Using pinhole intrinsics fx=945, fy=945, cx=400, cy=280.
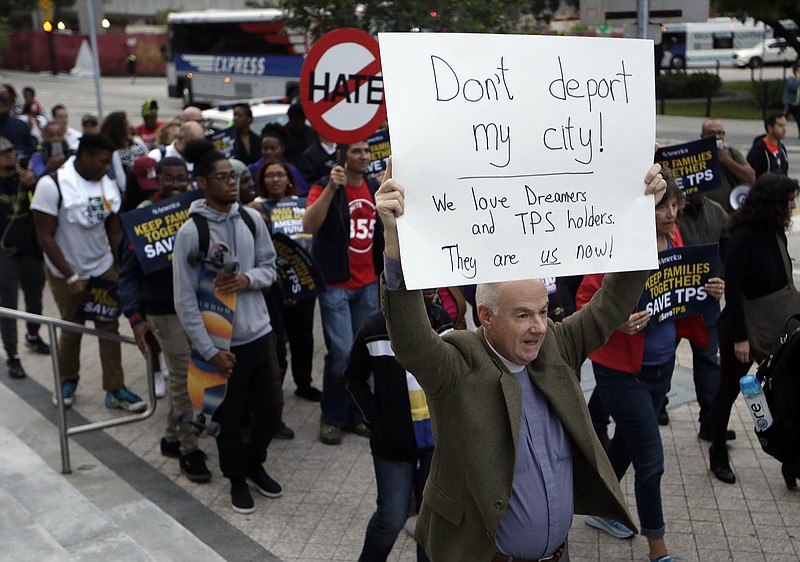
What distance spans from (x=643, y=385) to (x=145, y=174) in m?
4.19

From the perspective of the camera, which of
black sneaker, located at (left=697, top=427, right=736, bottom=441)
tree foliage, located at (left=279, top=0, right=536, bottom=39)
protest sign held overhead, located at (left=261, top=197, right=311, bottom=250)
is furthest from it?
tree foliage, located at (left=279, top=0, right=536, bottom=39)

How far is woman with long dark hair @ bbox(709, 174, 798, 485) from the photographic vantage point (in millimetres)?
4824

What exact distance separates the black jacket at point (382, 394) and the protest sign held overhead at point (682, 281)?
1.35 m

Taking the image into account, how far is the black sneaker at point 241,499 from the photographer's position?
5.22 m

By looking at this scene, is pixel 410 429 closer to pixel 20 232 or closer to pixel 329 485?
pixel 329 485

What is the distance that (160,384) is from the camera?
→ 720 centimetres

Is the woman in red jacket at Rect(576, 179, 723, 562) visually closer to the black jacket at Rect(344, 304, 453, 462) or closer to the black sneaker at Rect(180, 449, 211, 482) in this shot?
the black jacket at Rect(344, 304, 453, 462)

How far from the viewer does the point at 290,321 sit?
685 cm

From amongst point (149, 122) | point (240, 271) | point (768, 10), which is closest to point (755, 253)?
point (240, 271)

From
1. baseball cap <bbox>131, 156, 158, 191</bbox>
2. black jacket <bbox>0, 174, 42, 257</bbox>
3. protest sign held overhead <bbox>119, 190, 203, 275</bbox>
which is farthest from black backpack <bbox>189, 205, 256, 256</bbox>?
black jacket <bbox>0, 174, 42, 257</bbox>

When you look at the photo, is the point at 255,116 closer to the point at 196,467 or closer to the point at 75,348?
the point at 75,348

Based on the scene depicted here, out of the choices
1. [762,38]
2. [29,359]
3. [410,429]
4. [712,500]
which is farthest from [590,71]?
[762,38]

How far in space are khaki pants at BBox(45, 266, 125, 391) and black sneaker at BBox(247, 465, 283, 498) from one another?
190 cm

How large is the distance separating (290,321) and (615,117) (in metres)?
4.34
